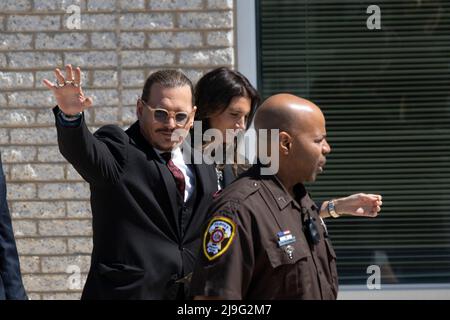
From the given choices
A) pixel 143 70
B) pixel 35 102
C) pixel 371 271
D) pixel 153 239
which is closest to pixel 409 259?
pixel 371 271

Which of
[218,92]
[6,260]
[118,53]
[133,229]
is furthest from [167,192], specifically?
[118,53]

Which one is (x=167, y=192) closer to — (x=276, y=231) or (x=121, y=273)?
(x=121, y=273)

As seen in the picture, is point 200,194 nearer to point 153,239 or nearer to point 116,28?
point 153,239

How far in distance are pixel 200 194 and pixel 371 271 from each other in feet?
8.93

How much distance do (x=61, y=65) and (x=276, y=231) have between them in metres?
3.42

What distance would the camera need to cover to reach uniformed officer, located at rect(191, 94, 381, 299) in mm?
2633

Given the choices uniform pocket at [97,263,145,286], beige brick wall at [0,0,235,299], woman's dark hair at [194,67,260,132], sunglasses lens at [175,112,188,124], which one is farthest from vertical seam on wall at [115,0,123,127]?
uniform pocket at [97,263,145,286]

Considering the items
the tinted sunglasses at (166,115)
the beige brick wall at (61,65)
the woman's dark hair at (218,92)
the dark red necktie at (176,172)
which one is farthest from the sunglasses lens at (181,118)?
the beige brick wall at (61,65)

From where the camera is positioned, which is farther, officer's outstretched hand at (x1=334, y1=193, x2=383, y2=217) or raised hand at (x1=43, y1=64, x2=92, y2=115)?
officer's outstretched hand at (x1=334, y1=193, x2=383, y2=217)

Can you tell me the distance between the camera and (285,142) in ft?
9.22

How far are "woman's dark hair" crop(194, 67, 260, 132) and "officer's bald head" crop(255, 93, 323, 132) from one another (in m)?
1.20

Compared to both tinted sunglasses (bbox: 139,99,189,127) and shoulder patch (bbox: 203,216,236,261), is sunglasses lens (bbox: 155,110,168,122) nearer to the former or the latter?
tinted sunglasses (bbox: 139,99,189,127)

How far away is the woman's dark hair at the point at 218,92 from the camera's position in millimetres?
4047

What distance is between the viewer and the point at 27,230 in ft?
19.1
